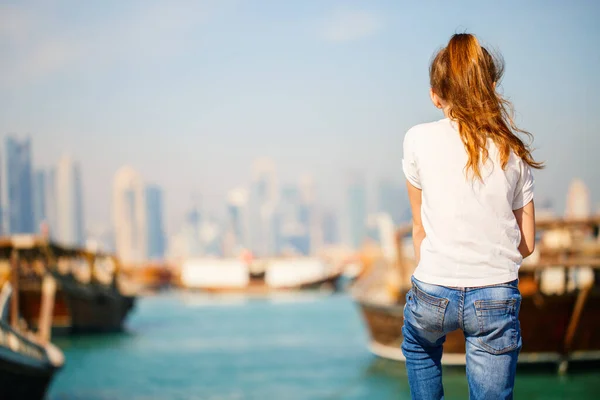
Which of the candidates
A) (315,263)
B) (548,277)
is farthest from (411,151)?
(315,263)

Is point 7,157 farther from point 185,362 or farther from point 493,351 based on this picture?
point 493,351

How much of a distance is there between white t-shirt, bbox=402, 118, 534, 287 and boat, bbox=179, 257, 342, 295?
284 ft

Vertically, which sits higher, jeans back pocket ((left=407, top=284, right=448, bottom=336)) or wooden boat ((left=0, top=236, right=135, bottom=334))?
jeans back pocket ((left=407, top=284, right=448, bottom=336))

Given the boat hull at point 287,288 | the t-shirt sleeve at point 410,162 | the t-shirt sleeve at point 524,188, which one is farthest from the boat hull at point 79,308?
the boat hull at point 287,288

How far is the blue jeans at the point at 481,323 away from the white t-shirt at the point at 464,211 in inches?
1.5

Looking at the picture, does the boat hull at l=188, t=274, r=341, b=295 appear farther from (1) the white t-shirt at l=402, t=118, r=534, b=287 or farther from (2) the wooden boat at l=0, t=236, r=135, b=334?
(1) the white t-shirt at l=402, t=118, r=534, b=287

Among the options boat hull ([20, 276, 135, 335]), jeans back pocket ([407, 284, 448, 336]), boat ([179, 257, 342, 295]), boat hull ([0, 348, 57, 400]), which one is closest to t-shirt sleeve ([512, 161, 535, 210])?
jeans back pocket ([407, 284, 448, 336])

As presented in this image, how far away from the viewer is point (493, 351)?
8.05ft

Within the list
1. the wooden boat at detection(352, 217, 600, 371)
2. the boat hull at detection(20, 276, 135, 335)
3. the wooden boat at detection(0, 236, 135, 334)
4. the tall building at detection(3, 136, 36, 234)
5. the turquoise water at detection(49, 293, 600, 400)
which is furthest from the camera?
the tall building at detection(3, 136, 36, 234)

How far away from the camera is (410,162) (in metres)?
2.63

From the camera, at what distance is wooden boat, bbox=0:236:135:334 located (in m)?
29.3

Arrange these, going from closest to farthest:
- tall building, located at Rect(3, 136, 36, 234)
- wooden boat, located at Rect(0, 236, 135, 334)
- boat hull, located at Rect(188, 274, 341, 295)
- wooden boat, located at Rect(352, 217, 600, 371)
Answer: wooden boat, located at Rect(352, 217, 600, 371)
wooden boat, located at Rect(0, 236, 135, 334)
boat hull, located at Rect(188, 274, 341, 295)
tall building, located at Rect(3, 136, 36, 234)

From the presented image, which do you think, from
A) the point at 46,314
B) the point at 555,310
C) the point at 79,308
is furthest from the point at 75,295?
the point at 555,310

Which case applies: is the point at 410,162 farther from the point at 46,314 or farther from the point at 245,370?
the point at 245,370
